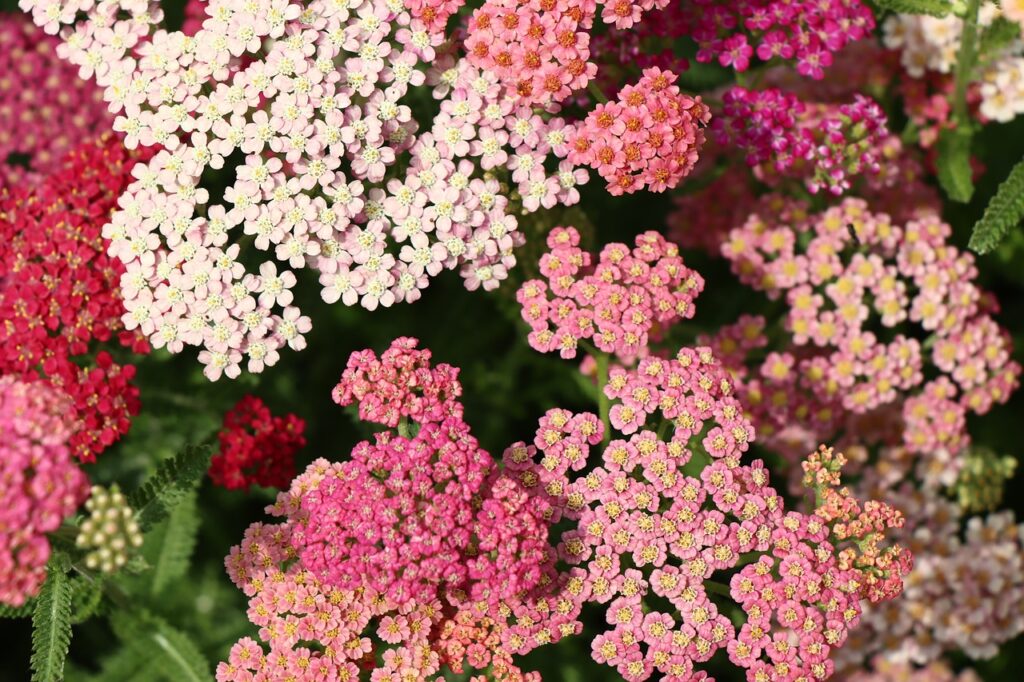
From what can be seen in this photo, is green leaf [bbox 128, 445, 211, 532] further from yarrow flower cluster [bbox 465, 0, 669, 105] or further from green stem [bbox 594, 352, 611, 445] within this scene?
yarrow flower cluster [bbox 465, 0, 669, 105]

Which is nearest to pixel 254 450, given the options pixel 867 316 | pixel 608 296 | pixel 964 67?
pixel 608 296

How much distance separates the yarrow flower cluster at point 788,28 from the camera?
4.00 meters

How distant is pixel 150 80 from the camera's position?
359 cm

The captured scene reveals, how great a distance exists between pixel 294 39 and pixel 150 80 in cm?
45

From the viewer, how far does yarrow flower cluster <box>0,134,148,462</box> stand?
354 centimetres

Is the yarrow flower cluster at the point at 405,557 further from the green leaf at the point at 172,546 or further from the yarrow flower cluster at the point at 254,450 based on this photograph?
the green leaf at the point at 172,546

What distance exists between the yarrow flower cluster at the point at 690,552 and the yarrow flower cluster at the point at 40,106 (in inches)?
87.6

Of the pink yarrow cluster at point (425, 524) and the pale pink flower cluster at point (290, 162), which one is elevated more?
the pale pink flower cluster at point (290, 162)

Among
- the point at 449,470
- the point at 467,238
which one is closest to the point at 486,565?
the point at 449,470

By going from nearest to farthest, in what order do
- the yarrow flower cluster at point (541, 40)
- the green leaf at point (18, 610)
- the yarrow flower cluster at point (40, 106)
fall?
1. the green leaf at point (18, 610)
2. the yarrow flower cluster at point (541, 40)
3. the yarrow flower cluster at point (40, 106)

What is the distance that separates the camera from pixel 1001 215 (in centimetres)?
375

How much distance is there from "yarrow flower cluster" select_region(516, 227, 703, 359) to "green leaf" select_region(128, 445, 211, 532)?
1057mm

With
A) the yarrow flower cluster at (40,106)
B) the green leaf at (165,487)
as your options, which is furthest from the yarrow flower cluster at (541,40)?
the yarrow flower cluster at (40,106)

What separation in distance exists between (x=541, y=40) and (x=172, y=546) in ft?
6.83
